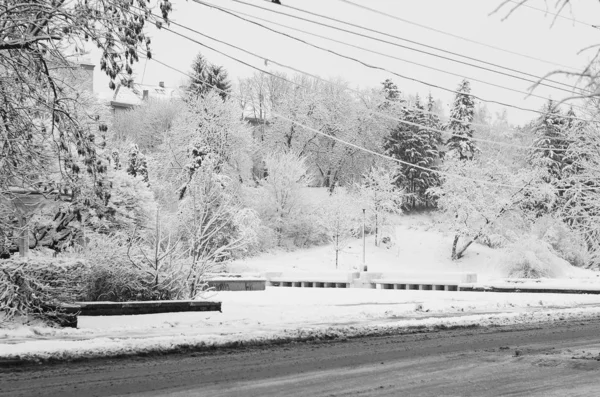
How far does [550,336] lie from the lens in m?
14.0

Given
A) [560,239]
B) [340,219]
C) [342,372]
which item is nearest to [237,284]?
[342,372]

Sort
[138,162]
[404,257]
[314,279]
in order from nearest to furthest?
[314,279] < [138,162] < [404,257]

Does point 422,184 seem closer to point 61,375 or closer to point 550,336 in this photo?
point 550,336

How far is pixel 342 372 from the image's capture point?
9.30 m

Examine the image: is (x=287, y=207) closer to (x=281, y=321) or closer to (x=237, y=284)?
(x=237, y=284)

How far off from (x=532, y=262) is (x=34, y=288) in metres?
44.6

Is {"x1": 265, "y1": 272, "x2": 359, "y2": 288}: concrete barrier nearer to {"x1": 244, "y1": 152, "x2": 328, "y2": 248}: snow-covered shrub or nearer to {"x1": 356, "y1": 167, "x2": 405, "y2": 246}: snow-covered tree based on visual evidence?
{"x1": 244, "y1": 152, "x2": 328, "y2": 248}: snow-covered shrub

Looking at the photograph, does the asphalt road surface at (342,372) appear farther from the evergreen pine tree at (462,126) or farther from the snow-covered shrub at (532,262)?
the evergreen pine tree at (462,126)

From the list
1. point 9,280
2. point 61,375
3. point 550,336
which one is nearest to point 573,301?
point 550,336

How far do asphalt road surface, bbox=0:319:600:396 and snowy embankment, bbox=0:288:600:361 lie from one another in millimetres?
848

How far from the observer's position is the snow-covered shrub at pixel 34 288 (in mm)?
13594

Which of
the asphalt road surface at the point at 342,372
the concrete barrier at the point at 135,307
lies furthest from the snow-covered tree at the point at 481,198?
the asphalt road surface at the point at 342,372

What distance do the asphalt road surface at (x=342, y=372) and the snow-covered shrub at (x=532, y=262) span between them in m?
41.8

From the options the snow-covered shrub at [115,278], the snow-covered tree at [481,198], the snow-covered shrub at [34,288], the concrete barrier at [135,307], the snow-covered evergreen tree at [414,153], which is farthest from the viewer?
the snow-covered evergreen tree at [414,153]
